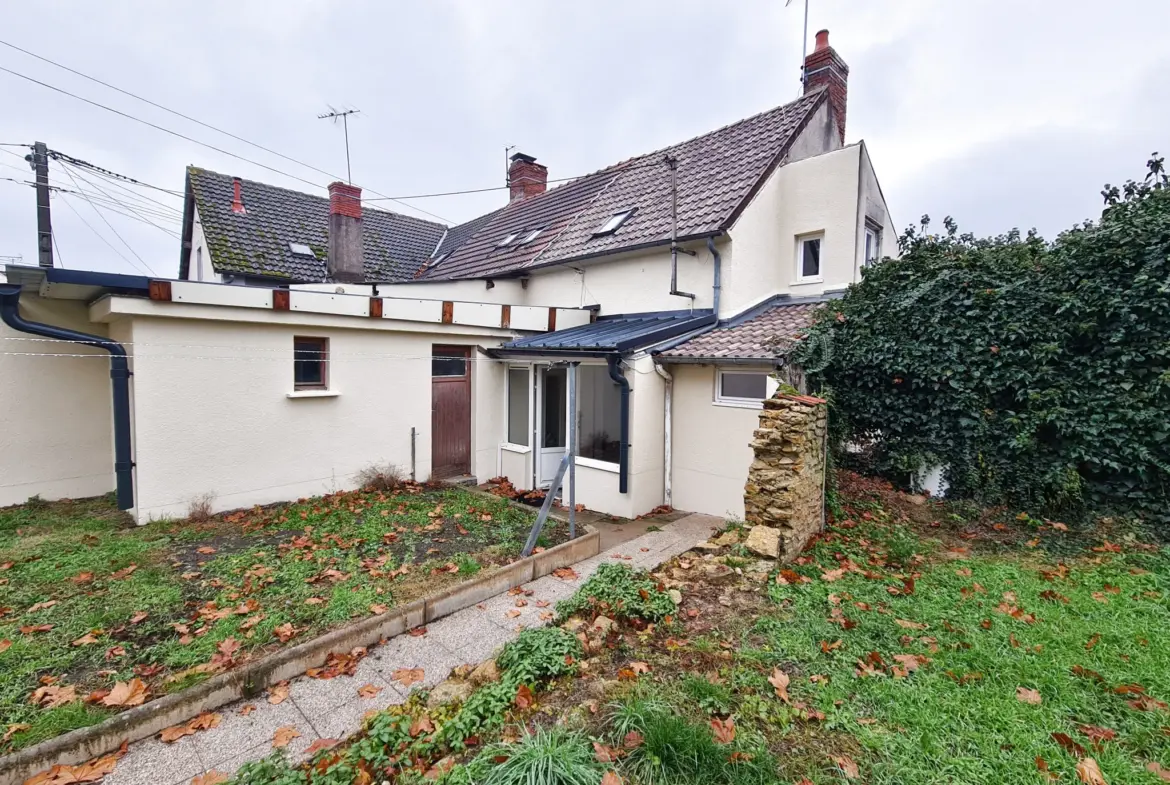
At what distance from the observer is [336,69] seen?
12.6 meters

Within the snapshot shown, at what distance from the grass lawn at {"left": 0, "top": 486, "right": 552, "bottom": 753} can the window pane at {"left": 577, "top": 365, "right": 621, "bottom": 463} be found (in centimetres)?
205

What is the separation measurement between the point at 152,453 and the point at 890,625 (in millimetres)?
9654

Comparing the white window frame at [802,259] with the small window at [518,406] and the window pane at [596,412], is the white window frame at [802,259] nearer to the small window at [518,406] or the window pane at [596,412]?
the window pane at [596,412]

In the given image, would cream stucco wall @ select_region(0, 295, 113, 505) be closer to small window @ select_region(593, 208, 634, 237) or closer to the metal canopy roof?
the metal canopy roof

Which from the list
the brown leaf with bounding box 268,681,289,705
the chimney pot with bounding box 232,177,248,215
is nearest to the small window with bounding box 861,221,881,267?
the brown leaf with bounding box 268,681,289,705

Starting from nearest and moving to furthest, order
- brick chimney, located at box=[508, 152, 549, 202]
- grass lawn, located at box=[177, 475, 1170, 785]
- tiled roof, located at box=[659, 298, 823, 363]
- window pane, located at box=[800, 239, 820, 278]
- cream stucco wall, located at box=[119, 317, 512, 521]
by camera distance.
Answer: grass lawn, located at box=[177, 475, 1170, 785], cream stucco wall, located at box=[119, 317, 512, 521], tiled roof, located at box=[659, 298, 823, 363], window pane, located at box=[800, 239, 820, 278], brick chimney, located at box=[508, 152, 549, 202]

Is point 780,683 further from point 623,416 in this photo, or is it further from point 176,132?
point 176,132

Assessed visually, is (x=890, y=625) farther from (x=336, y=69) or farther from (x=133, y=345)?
(x=336, y=69)

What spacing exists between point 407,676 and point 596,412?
6.22 metres

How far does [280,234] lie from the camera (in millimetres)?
13992

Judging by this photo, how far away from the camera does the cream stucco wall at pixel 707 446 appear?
8133 millimetres

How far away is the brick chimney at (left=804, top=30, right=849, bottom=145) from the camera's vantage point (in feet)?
38.1

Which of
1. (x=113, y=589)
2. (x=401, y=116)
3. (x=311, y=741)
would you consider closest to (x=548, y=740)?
(x=311, y=741)

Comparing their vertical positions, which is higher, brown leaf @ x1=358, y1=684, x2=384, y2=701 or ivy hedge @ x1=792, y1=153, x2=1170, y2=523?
ivy hedge @ x1=792, y1=153, x2=1170, y2=523
